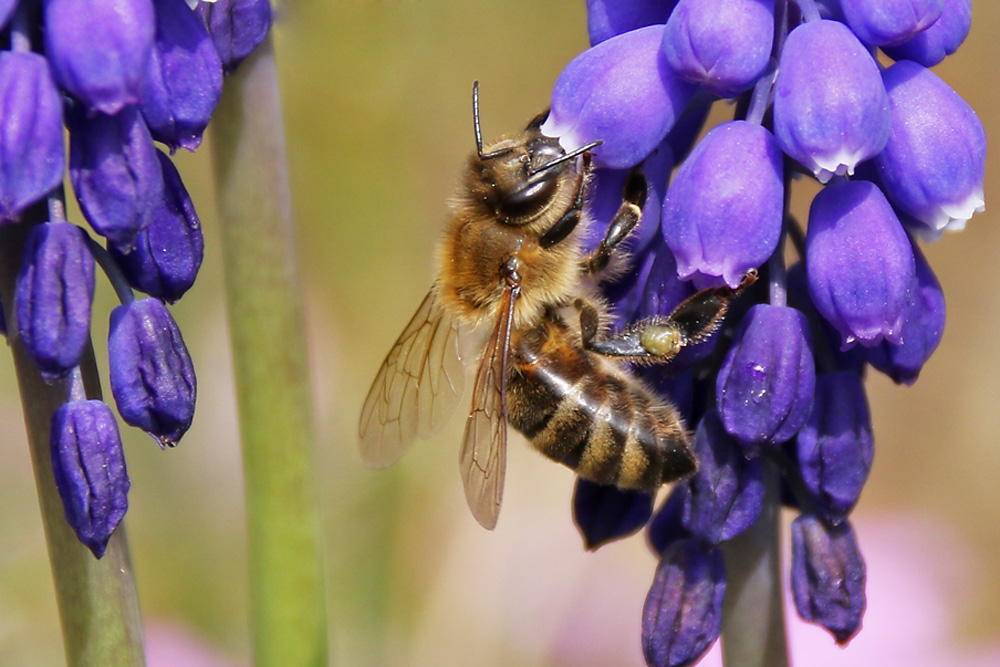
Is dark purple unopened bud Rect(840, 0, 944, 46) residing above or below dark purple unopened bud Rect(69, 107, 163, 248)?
above

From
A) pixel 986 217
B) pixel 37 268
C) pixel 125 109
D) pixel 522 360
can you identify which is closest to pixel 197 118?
pixel 125 109

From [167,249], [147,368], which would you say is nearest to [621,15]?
[167,249]

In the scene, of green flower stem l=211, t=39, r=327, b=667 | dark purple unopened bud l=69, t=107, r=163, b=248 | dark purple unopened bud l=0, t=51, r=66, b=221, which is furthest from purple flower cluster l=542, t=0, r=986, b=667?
dark purple unopened bud l=0, t=51, r=66, b=221

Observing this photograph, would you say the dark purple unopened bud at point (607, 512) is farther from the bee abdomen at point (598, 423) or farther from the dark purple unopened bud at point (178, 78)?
the dark purple unopened bud at point (178, 78)

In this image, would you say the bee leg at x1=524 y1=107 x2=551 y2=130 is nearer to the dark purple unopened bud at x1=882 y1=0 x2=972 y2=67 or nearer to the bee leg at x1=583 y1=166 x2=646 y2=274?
the bee leg at x1=583 y1=166 x2=646 y2=274

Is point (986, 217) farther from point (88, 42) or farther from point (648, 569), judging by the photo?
point (88, 42)
